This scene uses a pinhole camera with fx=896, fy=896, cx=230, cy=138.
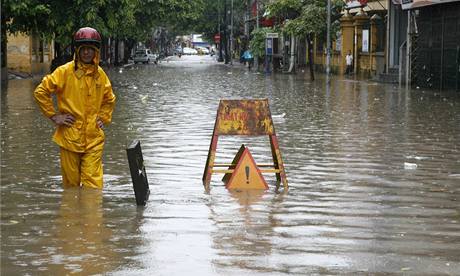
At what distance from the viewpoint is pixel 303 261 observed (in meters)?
6.01

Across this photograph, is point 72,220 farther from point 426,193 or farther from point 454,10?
point 454,10

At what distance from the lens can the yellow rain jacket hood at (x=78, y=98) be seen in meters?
8.22

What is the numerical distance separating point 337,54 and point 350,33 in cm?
335

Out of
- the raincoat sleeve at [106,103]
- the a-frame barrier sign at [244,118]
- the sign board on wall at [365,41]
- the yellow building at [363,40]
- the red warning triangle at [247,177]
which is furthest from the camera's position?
the sign board on wall at [365,41]

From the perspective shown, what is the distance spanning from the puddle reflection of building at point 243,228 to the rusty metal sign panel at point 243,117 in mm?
630

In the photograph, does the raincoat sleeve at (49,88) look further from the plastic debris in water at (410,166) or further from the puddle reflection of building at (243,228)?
the plastic debris in water at (410,166)

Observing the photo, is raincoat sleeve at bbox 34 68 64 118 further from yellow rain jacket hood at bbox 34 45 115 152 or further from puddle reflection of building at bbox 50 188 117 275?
puddle reflection of building at bbox 50 188 117 275

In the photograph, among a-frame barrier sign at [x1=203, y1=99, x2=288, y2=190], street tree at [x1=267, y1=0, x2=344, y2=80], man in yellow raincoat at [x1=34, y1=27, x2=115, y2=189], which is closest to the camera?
man in yellow raincoat at [x1=34, y1=27, x2=115, y2=189]

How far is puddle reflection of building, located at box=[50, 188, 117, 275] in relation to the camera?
19.1ft

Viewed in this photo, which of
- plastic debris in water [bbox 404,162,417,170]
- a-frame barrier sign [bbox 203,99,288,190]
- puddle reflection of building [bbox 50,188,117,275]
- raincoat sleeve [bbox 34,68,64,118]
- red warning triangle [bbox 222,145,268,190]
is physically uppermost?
raincoat sleeve [bbox 34,68,64,118]

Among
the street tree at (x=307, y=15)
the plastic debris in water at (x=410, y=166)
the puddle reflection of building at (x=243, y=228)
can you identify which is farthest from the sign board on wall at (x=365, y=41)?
the puddle reflection of building at (x=243, y=228)

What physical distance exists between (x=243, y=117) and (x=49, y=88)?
2009 millimetres

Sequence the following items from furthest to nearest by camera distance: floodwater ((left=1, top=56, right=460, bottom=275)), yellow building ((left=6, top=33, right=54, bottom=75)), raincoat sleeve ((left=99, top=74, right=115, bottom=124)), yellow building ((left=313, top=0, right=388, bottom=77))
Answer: yellow building ((left=6, top=33, right=54, bottom=75))
yellow building ((left=313, top=0, right=388, bottom=77))
raincoat sleeve ((left=99, top=74, right=115, bottom=124))
floodwater ((left=1, top=56, right=460, bottom=275))

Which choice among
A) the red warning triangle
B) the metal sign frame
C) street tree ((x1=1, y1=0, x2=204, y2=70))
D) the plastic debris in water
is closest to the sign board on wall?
street tree ((x1=1, y1=0, x2=204, y2=70))
